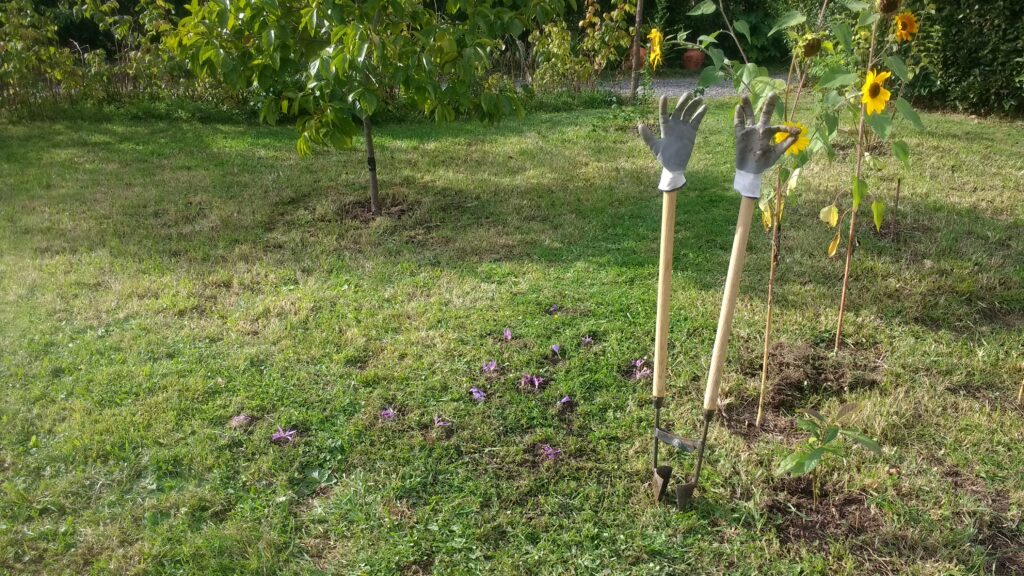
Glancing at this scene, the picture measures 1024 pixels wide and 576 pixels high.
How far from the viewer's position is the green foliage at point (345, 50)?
3.38 m

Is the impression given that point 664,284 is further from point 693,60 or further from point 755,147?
point 693,60

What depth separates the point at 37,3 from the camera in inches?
357

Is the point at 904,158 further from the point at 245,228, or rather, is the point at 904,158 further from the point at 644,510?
the point at 245,228

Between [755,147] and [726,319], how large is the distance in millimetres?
448

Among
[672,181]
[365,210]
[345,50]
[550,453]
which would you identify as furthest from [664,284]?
[365,210]

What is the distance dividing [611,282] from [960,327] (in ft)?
5.04

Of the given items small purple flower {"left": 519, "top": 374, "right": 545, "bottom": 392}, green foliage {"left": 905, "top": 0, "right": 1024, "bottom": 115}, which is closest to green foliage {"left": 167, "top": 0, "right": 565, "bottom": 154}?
small purple flower {"left": 519, "top": 374, "right": 545, "bottom": 392}

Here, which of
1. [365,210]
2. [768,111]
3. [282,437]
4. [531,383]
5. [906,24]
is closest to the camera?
[768,111]

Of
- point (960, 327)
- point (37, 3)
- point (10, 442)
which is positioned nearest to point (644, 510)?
point (960, 327)

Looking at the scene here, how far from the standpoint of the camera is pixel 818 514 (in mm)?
2000

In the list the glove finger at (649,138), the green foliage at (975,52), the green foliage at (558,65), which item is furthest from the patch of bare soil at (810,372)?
the green foliage at (558,65)

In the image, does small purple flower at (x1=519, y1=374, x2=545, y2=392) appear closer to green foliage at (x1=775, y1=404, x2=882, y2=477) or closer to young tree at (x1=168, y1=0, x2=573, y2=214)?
green foliage at (x1=775, y1=404, x2=882, y2=477)

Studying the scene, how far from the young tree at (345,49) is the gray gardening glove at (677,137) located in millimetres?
1947

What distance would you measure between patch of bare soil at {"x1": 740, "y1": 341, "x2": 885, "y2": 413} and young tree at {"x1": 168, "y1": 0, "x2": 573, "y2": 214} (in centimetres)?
198
